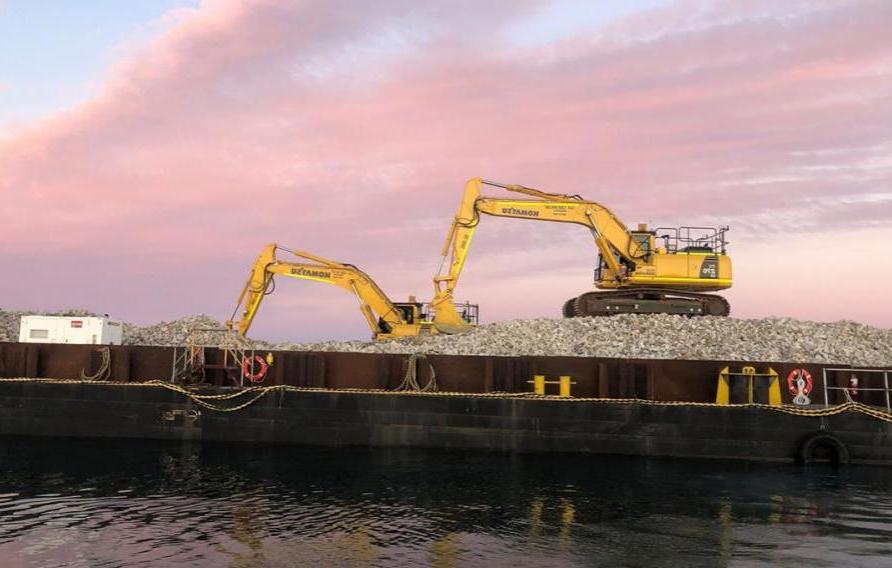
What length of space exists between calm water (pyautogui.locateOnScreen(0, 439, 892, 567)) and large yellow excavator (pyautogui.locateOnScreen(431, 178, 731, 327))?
51.5 feet

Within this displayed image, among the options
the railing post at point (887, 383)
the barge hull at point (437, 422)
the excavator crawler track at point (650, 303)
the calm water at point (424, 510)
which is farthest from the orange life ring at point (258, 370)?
the railing post at point (887, 383)

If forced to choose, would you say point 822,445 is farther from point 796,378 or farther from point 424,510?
point 424,510

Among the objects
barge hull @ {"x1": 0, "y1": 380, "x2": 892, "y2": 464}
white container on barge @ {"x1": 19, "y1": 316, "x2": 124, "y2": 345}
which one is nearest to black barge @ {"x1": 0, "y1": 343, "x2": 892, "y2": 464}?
barge hull @ {"x1": 0, "y1": 380, "x2": 892, "y2": 464}

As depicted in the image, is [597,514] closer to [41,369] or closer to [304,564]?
[304,564]

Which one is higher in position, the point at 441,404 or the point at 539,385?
the point at 539,385

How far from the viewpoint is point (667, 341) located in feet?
93.2

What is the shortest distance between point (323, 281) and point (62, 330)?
11.3 m

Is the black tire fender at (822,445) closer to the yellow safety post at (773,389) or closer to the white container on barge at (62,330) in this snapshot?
the yellow safety post at (773,389)

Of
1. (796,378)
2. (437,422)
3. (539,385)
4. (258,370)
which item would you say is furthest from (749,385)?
(258,370)

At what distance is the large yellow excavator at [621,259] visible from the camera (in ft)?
106

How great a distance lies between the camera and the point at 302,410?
20.2m

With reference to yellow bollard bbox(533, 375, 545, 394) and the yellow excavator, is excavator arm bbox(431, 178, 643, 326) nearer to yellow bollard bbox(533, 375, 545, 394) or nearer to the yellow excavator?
the yellow excavator

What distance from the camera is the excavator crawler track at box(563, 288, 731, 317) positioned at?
33.2 m

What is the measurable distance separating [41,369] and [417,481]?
14334mm
